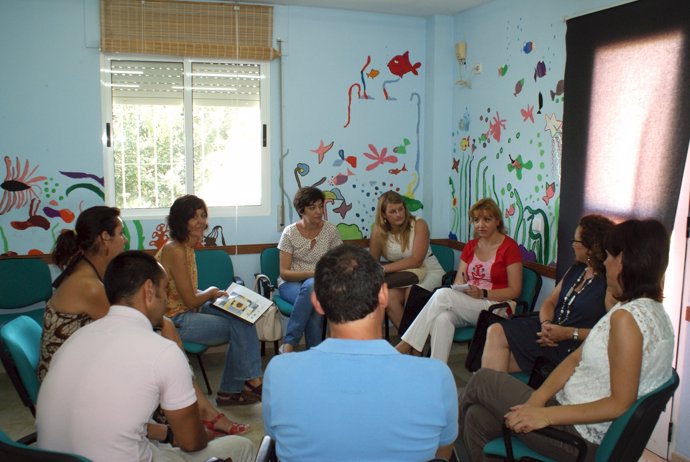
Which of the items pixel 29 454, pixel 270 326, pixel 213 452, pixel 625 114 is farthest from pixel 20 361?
pixel 625 114

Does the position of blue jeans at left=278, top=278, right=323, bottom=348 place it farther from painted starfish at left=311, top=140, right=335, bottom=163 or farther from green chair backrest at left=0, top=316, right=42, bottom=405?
green chair backrest at left=0, top=316, right=42, bottom=405

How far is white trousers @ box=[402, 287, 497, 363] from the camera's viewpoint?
12.5 ft

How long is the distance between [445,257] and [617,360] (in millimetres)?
2953

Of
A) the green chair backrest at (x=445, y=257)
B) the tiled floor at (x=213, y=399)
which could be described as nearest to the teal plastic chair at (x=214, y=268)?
the tiled floor at (x=213, y=399)

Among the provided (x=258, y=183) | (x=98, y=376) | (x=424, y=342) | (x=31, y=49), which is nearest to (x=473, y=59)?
(x=258, y=183)

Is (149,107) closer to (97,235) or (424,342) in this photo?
(97,235)

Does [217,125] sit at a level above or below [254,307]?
above

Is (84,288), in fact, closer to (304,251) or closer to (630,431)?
(304,251)

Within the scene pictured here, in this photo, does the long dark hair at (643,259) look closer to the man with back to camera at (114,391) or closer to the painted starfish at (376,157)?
the man with back to camera at (114,391)

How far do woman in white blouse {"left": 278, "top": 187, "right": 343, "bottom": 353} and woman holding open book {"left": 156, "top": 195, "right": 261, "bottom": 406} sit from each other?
0.45 metres

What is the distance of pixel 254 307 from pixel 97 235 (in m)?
1.24

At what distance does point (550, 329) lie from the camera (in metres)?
3.15

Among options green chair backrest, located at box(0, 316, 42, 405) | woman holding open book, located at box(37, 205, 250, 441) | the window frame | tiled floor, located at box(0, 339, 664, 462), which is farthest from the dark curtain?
green chair backrest, located at box(0, 316, 42, 405)

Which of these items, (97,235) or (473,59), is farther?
(473,59)
